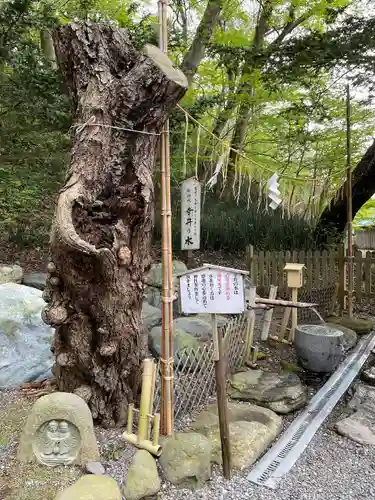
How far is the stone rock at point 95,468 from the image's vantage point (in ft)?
7.82

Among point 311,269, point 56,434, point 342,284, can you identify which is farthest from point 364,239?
point 56,434

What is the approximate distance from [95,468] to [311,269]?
17.5 feet

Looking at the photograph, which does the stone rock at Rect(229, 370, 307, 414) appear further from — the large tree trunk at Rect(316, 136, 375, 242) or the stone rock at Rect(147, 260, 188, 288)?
the large tree trunk at Rect(316, 136, 375, 242)

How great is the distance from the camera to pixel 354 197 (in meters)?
8.33

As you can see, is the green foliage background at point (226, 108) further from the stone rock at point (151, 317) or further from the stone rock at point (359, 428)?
the stone rock at point (359, 428)

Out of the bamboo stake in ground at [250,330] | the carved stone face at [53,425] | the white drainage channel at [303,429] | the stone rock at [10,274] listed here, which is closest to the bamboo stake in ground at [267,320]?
the bamboo stake in ground at [250,330]

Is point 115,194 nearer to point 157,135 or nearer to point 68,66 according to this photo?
point 157,135

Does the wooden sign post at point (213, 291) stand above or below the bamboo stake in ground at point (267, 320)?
above

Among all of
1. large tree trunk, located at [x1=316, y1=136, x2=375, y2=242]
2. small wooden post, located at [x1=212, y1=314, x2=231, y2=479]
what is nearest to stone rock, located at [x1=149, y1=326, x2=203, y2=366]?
small wooden post, located at [x1=212, y1=314, x2=231, y2=479]

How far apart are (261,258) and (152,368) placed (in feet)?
14.5

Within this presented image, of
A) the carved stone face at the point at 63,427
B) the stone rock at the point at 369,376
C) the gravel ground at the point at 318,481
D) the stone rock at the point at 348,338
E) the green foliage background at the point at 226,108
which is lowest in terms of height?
the gravel ground at the point at 318,481

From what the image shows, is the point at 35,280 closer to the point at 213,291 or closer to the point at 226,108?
the point at 213,291

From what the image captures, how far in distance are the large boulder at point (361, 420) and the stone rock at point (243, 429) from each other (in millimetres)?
547

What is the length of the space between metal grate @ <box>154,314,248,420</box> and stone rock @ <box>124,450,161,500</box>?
2.53 ft
